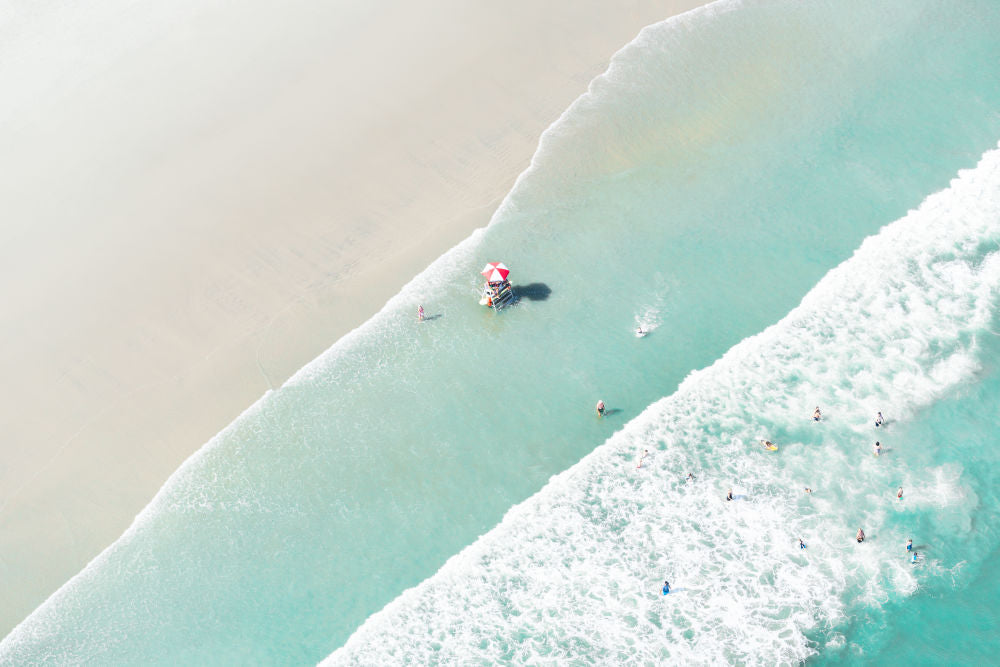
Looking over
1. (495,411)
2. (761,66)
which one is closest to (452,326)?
(495,411)

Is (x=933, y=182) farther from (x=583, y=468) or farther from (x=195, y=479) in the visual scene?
(x=195, y=479)

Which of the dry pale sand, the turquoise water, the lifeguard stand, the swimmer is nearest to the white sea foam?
the turquoise water

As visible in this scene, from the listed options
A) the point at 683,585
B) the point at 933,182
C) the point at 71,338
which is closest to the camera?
the point at 683,585

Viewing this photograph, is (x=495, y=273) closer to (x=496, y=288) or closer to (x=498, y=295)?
(x=496, y=288)

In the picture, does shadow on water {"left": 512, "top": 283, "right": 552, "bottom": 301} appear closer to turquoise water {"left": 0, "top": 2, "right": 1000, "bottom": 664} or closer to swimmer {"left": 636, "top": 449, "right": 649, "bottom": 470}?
turquoise water {"left": 0, "top": 2, "right": 1000, "bottom": 664}

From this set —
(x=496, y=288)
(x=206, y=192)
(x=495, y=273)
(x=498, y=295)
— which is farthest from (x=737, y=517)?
(x=206, y=192)

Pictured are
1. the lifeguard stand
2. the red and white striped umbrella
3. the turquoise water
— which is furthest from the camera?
the lifeguard stand

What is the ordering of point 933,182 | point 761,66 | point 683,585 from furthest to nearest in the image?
point 761,66, point 933,182, point 683,585
